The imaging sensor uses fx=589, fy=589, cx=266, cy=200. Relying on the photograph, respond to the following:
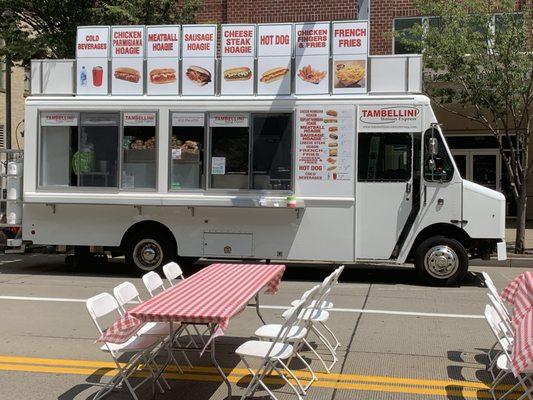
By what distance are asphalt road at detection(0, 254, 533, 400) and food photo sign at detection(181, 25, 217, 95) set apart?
358 cm

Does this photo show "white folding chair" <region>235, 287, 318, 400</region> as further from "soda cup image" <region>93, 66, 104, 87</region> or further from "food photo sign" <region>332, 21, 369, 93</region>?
"soda cup image" <region>93, 66, 104, 87</region>

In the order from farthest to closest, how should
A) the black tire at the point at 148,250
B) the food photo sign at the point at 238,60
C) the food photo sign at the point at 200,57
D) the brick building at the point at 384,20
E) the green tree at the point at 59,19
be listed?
the brick building at the point at 384,20 → the green tree at the point at 59,19 → the black tire at the point at 148,250 → the food photo sign at the point at 200,57 → the food photo sign at the point at 238,60

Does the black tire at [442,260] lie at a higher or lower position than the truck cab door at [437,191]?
lower

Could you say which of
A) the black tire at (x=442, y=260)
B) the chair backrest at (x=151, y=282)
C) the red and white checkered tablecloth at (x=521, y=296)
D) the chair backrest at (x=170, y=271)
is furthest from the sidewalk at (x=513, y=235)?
the chair backrest at (x=151, y=282)

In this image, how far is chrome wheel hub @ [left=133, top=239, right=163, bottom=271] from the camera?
10.5 meters

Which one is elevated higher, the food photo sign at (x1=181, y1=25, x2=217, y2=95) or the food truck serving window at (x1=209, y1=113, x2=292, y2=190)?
the food photo sign at (x1=181, y1=25, x2=217, y2=95)

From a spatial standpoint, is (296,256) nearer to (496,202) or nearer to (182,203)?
(182,203)

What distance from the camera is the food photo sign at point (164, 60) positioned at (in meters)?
10.4

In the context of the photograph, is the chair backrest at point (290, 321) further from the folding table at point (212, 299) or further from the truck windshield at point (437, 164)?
the truck windshield at point (437, 164)

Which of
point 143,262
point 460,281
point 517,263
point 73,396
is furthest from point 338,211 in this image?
point 73,396

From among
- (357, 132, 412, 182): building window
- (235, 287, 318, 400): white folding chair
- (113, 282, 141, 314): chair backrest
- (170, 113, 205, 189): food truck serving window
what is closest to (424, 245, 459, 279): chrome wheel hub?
(357, 132, 412, 182): building window

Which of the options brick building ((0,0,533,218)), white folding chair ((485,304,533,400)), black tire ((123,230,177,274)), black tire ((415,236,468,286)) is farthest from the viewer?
brick building ((0,0,533,218))

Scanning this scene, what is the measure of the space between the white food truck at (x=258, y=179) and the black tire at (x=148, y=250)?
1.0 inches

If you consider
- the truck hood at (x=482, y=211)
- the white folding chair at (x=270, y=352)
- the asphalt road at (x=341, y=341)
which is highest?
the truck hood at (x=482, y=211)
